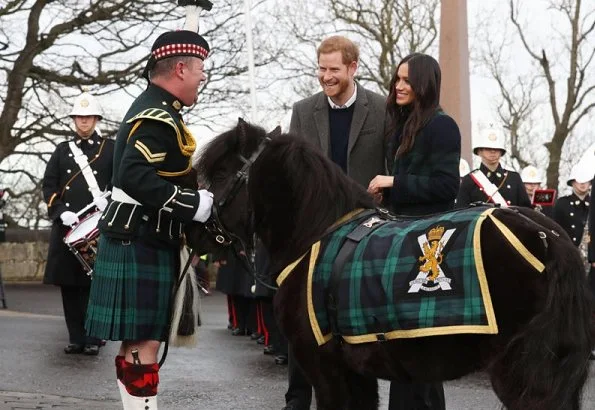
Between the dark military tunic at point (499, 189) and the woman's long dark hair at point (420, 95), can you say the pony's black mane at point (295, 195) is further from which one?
the dark military tunic at point (499, 189)

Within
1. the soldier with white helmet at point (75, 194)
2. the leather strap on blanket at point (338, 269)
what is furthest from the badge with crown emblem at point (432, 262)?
the soldier with white helmet at point (75, 194)

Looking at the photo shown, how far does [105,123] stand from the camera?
2306 cm

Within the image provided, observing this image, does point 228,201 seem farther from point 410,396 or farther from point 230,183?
point 410,396

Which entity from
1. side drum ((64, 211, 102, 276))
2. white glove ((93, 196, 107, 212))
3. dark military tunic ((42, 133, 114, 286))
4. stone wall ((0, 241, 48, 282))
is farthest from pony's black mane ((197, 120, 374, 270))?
stone wall ((0, 241, 48, 282))

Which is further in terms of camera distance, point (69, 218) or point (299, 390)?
point (69, 218)

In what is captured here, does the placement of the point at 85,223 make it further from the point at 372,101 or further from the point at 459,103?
the point at 459,103

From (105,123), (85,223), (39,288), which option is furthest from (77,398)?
(105,123)

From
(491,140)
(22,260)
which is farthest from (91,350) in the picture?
(22,260)

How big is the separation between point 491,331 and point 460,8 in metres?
11.3

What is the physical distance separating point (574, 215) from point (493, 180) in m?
2.10

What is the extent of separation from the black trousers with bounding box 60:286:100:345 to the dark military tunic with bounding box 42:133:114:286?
8.1 inches

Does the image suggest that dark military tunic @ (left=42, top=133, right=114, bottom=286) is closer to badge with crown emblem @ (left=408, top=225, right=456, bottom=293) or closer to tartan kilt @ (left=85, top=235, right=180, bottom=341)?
tartan kilt @ (left=85, top=235, right=180, bottom=341)

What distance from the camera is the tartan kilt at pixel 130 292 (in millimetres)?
5805

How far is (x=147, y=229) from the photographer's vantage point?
5844 millimetres
